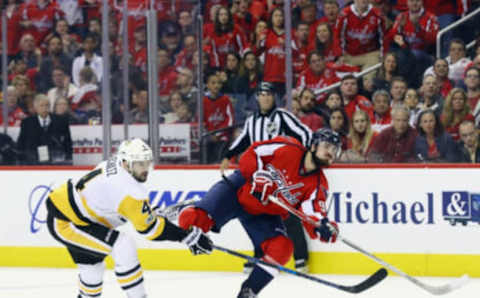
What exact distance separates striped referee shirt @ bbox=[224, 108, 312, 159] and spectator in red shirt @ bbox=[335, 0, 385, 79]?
0.87 m

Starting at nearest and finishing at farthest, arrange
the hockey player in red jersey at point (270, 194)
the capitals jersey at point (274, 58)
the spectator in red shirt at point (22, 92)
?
the hockey player in red jersey at point (270, 194) < the capitals jersey at point (274, 58) < the spectator in red shirt at point (22, 92)

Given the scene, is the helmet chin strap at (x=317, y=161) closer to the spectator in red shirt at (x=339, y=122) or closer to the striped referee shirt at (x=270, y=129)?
the striped referee shirt at (x=270, y=129)

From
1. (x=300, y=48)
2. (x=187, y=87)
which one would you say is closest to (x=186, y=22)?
(x=187, y=87)

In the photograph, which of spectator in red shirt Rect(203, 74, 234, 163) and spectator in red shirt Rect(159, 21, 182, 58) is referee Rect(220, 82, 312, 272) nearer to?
spectator in red shirt Rect(203, 74, 234, 163)

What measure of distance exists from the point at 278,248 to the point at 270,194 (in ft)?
0.92

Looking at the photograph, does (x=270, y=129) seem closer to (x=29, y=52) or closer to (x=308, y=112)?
(x=308, y=112)

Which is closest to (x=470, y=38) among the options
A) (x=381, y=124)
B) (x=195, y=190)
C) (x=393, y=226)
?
(x=381, y=124)

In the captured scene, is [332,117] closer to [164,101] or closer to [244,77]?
[244,77]

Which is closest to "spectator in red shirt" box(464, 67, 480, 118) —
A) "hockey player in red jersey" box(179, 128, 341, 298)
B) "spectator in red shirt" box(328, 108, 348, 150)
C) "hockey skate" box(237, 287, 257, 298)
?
"spectator in red shirt" box(328, 108, 348, 150)

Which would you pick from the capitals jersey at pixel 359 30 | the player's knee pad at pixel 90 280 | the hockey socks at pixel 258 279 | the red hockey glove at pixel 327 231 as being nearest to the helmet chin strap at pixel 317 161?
the red hockey glove at pixel 327 231

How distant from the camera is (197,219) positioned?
15.9 feet

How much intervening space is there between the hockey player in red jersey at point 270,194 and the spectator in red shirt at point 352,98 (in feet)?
5.29

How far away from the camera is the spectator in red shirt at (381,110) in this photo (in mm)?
6188

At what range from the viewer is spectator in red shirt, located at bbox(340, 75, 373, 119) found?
20.8ft
